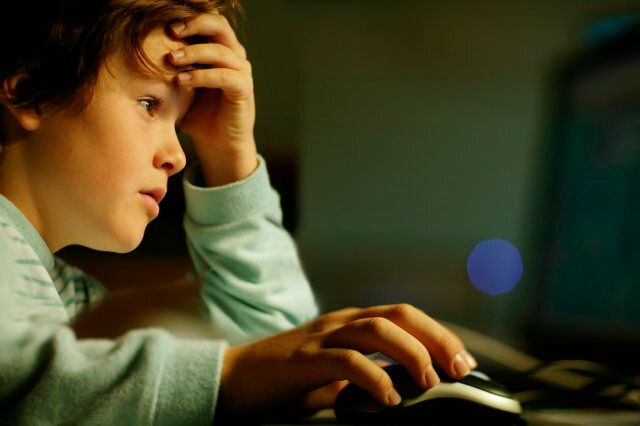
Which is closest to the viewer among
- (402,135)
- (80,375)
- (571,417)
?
(80,375)

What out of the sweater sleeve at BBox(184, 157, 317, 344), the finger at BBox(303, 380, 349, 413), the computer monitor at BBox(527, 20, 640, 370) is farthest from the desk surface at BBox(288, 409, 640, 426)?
the computer monitor at BBox(527, 20, 640, 370)

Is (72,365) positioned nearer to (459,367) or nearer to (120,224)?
(120,224)

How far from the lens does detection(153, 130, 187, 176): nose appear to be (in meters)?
0.43

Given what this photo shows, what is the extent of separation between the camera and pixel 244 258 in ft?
1.77

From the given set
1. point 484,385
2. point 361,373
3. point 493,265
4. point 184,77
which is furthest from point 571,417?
point 184,77

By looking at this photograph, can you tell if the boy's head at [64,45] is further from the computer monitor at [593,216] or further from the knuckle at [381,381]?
the computer monitor at [593,216]

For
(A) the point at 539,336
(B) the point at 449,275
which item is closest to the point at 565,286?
(A) the point at 539,336

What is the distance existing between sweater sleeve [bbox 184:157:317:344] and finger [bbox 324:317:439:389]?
15 cm

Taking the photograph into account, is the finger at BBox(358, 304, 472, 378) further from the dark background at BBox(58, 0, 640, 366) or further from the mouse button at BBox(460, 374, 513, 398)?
the dark background at BBox(58, 0, 640, 366)

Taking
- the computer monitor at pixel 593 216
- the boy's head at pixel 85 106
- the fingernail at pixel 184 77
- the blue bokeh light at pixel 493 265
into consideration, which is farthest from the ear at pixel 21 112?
the computer monitor at pixel 593 216

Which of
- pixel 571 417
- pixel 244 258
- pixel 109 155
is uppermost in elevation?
pixel 109 155

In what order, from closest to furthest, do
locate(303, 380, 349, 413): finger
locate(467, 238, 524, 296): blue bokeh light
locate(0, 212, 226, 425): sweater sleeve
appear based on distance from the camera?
locate(0, 212, 226, 425): sweater sleeve < locate(303, 380, 349, 413): finger < locate(467, 238, 524, 296): blue bokeh light

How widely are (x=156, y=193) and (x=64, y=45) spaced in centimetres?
12

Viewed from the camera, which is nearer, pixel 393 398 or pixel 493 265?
A: pixel 393 398
